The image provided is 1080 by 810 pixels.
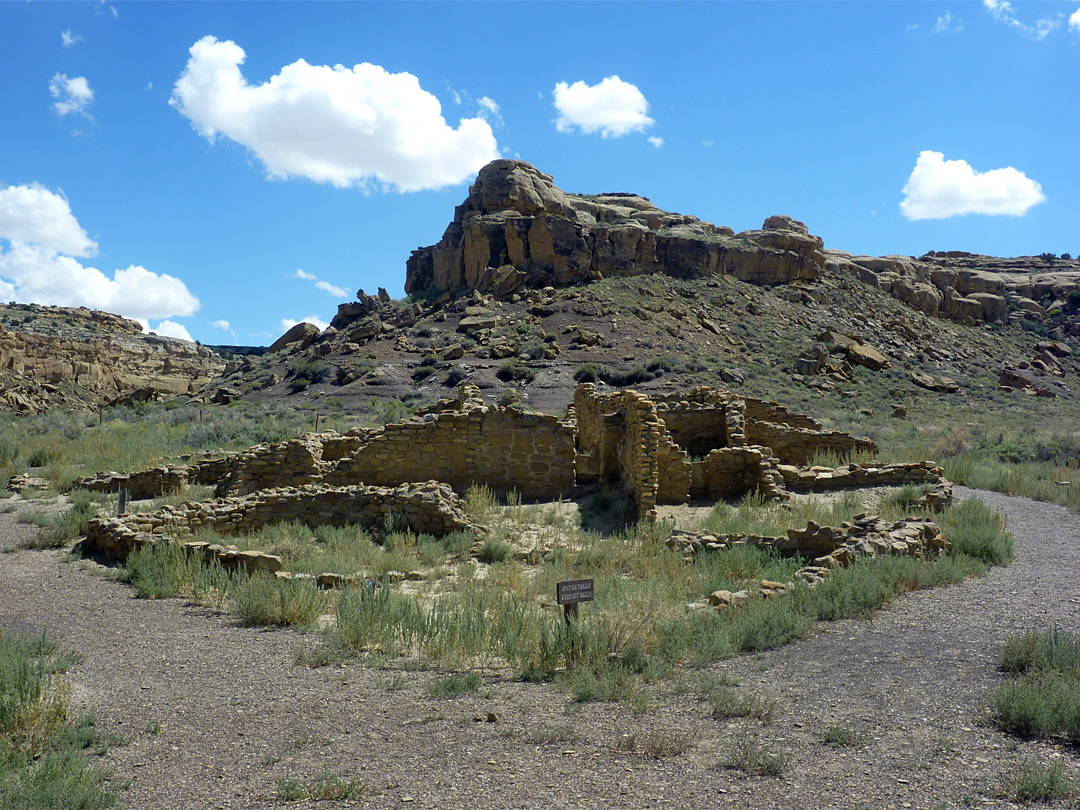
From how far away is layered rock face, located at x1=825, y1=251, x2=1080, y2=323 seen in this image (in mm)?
61906

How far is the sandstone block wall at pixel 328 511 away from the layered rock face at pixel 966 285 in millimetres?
59691

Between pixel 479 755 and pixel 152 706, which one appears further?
pixel 152 706

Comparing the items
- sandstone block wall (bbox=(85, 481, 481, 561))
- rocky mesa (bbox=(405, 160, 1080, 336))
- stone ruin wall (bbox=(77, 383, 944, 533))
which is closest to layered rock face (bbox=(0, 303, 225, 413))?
rocky mesa (bbox=(405, 160, 1080, 336))

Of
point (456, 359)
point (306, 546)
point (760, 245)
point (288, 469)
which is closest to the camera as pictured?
point (306, 546)

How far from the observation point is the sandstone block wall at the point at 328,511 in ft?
32.8

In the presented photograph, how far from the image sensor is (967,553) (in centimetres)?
866

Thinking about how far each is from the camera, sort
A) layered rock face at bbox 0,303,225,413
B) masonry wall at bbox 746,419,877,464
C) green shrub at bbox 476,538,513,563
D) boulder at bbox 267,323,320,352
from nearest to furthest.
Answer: green shrub at bbox 476,538,513,563 < masonry wall at bbox 746,419,877,464 < layered rock face at bbox 0,303,225,413 < boulder at bbox 267,323,320,352

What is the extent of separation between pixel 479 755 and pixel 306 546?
5.96 meters

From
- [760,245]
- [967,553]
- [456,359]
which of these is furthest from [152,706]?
[760,245]

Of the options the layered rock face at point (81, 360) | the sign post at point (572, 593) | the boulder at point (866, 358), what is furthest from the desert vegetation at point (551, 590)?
the boulder at point (866, 358)

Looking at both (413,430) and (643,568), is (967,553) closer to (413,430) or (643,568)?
(643,568)

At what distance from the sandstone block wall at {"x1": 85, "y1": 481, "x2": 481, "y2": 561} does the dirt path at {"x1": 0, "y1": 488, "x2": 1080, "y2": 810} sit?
11.6ft

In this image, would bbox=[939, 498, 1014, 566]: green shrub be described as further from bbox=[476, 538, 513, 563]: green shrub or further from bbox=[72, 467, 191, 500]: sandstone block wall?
bbox=[72, 467, 191, 500]: sandstone block wall

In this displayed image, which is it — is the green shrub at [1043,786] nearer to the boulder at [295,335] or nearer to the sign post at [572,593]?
the sign post at [572,593]
